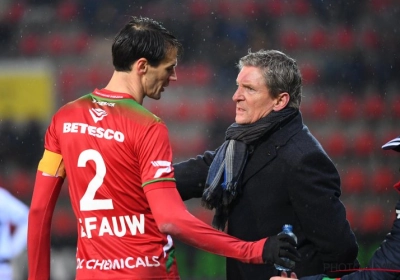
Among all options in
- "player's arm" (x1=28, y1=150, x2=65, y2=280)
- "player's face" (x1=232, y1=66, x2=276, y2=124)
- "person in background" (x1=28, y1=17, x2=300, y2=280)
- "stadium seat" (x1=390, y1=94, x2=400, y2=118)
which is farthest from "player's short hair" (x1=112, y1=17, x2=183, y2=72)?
"stadium seat" (x1=390, y1=94, x2=400, y2=118)

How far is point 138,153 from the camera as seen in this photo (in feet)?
8.48

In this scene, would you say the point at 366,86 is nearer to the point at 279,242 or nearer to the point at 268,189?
the point at 268,189

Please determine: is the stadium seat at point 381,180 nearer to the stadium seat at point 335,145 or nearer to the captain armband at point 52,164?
the stadium seat at point 335,145

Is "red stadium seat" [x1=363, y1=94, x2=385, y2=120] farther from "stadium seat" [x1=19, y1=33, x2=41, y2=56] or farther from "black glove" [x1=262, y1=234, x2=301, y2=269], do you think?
"black glove" [x1=262, y1=234, x2=301, y2=269]

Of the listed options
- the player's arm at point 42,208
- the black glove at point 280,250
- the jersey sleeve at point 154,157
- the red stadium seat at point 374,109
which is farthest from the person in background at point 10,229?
the black glove at point 280,250

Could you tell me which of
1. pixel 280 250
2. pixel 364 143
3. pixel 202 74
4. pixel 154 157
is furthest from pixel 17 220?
pixel 280 250

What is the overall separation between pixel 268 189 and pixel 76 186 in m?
0.74

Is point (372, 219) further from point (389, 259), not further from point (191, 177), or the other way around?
point (389, 259)

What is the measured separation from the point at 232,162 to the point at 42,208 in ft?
2.44

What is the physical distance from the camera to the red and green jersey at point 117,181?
8.48ft

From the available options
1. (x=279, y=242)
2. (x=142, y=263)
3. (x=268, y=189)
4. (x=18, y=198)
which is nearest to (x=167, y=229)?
(x=142, y=263)

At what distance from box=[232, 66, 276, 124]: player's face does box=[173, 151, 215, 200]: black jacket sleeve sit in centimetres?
33

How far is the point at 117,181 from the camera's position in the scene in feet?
8.54

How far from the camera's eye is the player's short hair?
2721mm
